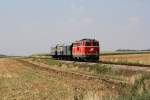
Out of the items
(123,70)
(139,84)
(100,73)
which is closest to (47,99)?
(139,84)

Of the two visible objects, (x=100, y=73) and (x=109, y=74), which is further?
(x=100, y=73)

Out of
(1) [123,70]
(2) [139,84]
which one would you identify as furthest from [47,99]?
(1) [123,70]

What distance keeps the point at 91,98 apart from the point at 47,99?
2.42 metres

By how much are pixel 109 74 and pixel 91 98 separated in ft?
57.4

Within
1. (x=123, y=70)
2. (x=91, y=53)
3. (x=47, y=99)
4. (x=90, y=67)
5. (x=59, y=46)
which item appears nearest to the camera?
(x=47, y=99)

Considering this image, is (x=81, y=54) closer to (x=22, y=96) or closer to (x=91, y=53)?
(x=91, y=53)

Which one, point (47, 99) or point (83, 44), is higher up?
point (83, 44)

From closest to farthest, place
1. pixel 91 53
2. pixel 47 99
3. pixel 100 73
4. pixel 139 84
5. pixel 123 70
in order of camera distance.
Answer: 1. pixel 47 99
2. pixel 139 84
3. pixel 123 70
4. pixel 100 73
5. pixel 91 53

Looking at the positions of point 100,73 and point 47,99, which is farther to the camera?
point 100,73


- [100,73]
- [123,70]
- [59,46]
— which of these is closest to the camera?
[123,70]

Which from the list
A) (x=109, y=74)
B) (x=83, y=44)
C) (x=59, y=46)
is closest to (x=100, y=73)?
(x=109, y=74)

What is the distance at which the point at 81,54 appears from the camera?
58594 mm

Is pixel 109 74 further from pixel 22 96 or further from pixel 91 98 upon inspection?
pixel 91 98

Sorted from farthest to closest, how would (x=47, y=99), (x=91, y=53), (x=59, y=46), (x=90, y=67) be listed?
(x=59, y=46) < (x=91, y=53) < (x=90, y=67) < (x=47, y=99)
